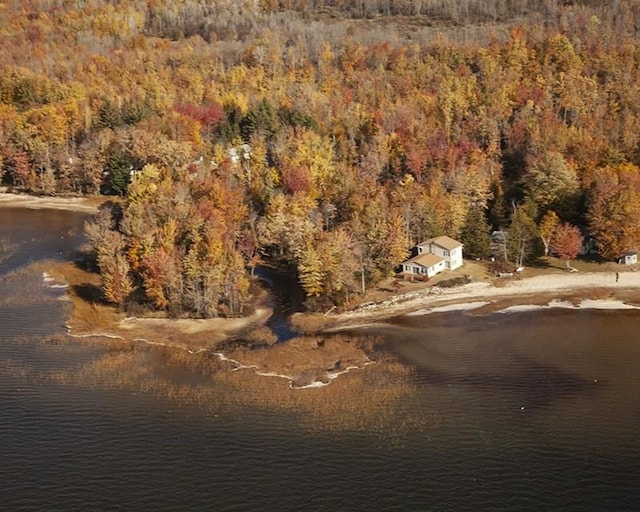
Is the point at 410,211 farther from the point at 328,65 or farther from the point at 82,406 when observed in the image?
the point at 328,65

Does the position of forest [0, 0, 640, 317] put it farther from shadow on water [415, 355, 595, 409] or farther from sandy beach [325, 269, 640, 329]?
shadow on water [415, 355, 595, 409]

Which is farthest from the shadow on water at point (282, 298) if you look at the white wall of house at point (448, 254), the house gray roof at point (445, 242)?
the house gray roof at point (445, 242)

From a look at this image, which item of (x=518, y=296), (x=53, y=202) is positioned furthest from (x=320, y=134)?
(x=518, y=296)

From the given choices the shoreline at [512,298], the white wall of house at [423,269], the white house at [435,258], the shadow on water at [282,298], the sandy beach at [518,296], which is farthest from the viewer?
the white house at [435,258]

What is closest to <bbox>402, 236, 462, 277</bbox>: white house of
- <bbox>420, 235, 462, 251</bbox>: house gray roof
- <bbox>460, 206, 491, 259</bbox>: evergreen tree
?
<bbox>420, 235, 462, 251</bbox>: house gray roof

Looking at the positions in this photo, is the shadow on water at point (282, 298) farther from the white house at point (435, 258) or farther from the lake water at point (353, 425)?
the white house at point (435, 258)

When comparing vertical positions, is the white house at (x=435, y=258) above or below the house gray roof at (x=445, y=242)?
below
